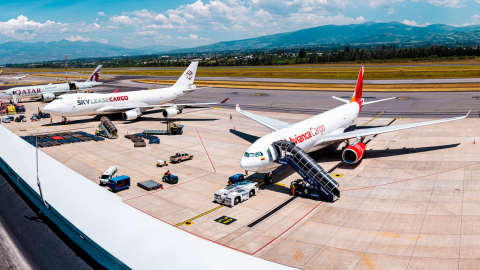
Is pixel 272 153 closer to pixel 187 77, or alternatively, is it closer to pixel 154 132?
pixel 154 132

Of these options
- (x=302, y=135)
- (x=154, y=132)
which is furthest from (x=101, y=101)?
(x=302, y=135)

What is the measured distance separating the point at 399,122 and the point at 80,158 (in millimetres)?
46603

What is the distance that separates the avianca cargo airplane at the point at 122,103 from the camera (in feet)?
165

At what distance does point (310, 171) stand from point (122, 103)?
42652mm

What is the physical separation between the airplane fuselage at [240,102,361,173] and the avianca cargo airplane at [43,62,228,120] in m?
21.9

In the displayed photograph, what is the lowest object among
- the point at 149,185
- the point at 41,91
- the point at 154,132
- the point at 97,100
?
the point at 149,185

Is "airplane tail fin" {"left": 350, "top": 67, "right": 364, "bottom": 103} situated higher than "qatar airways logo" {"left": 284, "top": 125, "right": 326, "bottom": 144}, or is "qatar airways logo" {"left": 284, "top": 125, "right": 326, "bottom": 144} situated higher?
"airplane tail fin" {"left": 350, "top": 67, "right": 364, "bottom": 103}

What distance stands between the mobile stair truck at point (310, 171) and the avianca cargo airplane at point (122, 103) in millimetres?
28838

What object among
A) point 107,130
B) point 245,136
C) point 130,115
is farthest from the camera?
point 130,115

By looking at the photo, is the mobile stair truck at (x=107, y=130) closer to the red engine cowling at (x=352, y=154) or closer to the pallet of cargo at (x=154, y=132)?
the pallet of cargo at (x=154, y=132)

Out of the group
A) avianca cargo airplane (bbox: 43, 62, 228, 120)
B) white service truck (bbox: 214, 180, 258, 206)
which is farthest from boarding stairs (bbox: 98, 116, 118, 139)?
white service truck (bbox: 214, 180, 258, 206)

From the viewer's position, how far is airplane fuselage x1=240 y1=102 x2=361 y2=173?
25.5 metres

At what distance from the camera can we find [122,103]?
185 ft

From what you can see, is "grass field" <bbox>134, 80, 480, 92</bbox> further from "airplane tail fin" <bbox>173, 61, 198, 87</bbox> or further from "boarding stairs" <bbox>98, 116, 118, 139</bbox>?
"boarding stairs" <bbox>98, 116, 118, 139</bbox>
